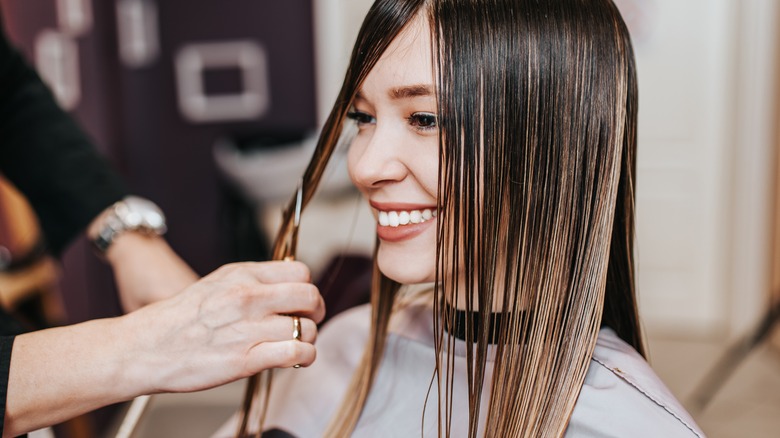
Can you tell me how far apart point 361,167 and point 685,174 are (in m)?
3.38

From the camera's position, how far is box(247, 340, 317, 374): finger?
0.85m

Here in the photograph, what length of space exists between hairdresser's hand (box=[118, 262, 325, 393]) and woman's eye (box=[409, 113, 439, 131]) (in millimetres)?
252

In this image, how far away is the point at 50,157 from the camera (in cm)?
136

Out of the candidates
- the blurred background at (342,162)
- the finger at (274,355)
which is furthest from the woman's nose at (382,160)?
the blurred background at (342,162)

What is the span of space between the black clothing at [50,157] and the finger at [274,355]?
0.62m

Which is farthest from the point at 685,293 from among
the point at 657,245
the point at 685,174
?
the point at 685,174

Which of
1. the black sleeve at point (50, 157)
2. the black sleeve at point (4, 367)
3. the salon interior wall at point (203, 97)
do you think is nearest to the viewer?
the black sleeve at point (4, 367)

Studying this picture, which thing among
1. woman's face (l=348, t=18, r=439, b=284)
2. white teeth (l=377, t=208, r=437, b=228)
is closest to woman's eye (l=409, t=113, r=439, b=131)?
woman's face (l=348, t=18, r=439, b=284)

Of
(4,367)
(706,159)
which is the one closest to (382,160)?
(4,367)

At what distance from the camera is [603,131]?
0.89m

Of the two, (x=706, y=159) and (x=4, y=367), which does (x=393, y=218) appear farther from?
(x=706, y=159)

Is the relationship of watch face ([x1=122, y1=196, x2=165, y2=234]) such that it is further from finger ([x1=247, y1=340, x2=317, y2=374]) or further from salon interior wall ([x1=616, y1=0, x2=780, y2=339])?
salon interior wall ([x1=616, y1=0, x2=780, y2=339])

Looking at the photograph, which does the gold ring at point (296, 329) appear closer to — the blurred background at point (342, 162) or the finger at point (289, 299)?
the finger at point (289, 299)

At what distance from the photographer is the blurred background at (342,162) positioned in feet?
11.0
